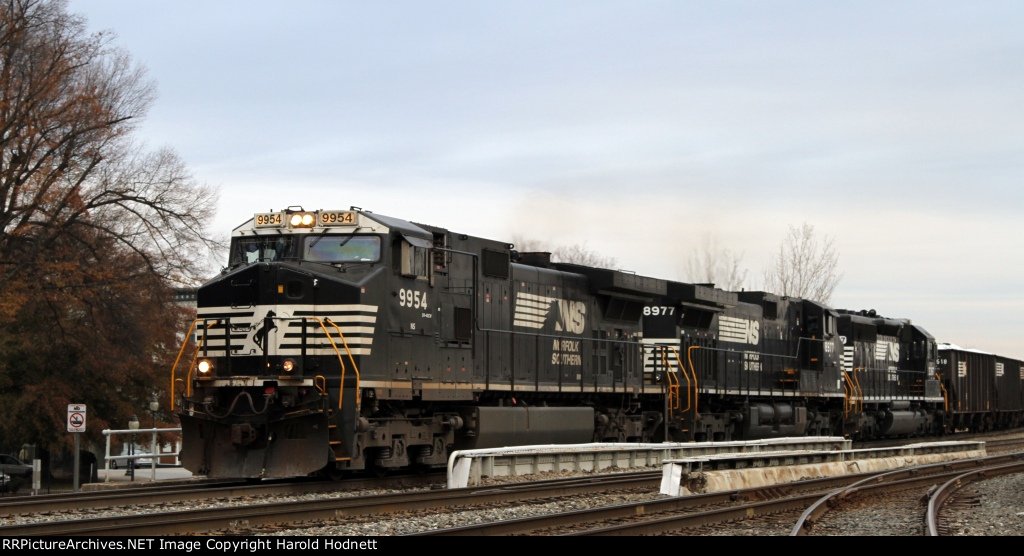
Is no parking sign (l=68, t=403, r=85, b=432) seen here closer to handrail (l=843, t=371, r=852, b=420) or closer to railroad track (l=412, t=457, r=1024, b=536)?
railroad track (l=412, t=457, r=1024, b=536)

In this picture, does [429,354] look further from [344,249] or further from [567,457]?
[567,457]

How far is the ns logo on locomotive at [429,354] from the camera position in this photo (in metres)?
15.8

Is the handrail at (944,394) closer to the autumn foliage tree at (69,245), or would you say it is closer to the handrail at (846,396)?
the handrail at (846,396)

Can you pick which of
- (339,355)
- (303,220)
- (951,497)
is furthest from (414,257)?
(951,497)

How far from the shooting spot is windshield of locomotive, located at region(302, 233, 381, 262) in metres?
16.5

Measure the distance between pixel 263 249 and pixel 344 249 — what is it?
1.14m

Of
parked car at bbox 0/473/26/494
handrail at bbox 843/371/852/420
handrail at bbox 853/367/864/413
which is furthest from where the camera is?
handrail at bbox 853/367/864/413

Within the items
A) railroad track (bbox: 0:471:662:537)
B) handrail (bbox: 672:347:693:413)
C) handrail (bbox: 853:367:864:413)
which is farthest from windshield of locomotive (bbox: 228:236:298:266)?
handrail (bbox: 853:367:864:413)

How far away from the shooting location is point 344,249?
1659 cm

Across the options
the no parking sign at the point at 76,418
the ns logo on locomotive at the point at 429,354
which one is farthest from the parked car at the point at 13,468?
the ns logo on locomotive at the point at 429,354

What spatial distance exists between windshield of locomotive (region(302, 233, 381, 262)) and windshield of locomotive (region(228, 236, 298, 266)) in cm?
21

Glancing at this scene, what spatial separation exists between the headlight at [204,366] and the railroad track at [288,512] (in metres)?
3.42

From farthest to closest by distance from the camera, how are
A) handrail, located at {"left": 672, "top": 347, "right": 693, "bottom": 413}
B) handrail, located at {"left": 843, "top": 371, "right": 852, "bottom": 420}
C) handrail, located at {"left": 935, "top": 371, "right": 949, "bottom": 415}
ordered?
1. handrail, located at {"left": 935, "top": 371, "right": 949, "bottom": 415}
2. handrail, located at {"left": 843, "top": 371, "right": 852, "bottom": 420}
3. handrail, located at {"left": 672, "top": 347, "right": 693, "bottom": 413}

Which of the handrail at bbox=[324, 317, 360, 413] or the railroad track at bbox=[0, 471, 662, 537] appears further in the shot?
the handrail at bbox=[324, 317, 360, 413]
